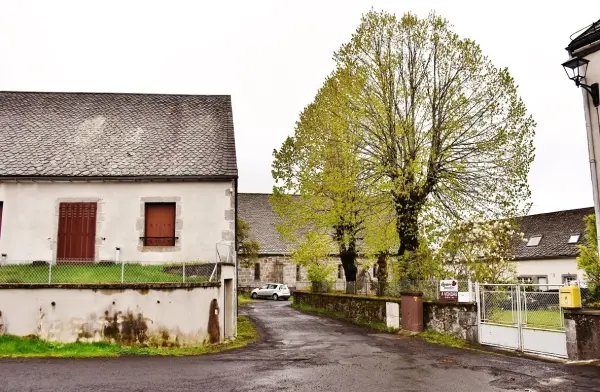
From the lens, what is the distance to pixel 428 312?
16.7 metres

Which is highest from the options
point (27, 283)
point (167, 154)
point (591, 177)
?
point (167, 154)

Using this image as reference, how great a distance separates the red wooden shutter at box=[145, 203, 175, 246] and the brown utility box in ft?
26.4

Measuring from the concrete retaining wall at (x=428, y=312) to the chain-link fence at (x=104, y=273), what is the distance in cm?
701

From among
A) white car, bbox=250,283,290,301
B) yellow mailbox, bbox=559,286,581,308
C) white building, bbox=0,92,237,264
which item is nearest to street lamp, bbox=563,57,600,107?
yellow mailbox, bbox=559,286,581,308

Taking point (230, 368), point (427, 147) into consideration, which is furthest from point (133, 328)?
point (427, 147)

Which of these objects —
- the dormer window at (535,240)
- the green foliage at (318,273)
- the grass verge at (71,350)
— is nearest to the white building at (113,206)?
the grass verge at (71,350)

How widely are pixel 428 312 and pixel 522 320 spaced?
4054 millimetres

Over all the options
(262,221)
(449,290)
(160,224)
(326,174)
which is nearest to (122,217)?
(160,224)

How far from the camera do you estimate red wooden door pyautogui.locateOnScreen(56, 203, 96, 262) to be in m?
16.7

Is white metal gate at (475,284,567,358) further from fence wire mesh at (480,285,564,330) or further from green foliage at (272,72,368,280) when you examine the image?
green foliage at (272,72,368,280)

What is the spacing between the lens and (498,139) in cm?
1930

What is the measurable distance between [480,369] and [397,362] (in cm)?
174

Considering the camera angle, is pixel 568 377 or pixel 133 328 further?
pixel 133 328

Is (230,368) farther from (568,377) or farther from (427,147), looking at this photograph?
(427,147)
